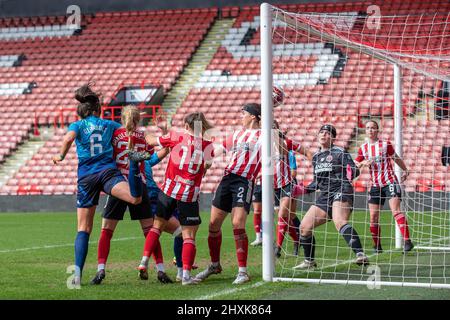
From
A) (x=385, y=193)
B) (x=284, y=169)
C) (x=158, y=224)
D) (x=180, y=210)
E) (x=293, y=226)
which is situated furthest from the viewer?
(x=385, y=193)

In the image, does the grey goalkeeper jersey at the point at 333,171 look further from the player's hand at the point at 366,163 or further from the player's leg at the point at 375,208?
the player's leg at the point at 375,208

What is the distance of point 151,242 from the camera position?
8148 millimetres

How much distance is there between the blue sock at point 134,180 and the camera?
7.67 m

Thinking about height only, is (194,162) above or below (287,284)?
above

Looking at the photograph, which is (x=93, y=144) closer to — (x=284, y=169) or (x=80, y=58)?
(x=284, y=169)

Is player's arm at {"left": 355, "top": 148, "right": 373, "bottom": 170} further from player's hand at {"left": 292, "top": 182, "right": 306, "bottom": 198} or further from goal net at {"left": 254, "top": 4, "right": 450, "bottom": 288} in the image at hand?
player's hand at {"left": 292, "top": 182, "right": 306, "bottom": 198}

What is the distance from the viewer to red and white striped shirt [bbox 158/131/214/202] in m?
8.06

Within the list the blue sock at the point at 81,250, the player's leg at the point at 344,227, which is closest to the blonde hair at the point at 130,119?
the blue sock at the point at 81,250

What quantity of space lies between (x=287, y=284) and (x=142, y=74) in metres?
21.7

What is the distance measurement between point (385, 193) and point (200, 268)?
333cm

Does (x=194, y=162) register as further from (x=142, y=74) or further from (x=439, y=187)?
(x=142, y=74)

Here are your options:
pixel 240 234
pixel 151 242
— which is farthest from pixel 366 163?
→ pixel 151 242

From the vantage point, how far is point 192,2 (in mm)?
Result: 32500
